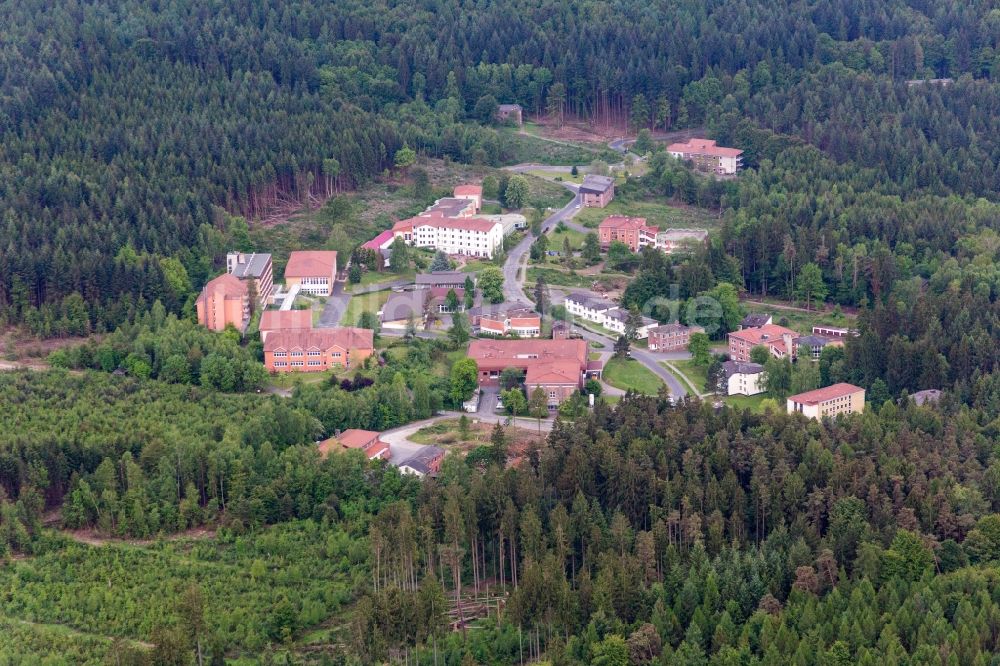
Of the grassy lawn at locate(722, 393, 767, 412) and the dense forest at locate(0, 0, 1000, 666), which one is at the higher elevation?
the dense forest at locate(0, 0, 1000, 666)

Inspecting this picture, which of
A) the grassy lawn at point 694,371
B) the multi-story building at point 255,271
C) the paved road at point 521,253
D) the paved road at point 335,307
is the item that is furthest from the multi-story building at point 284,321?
the grassy lawn at point 694,371

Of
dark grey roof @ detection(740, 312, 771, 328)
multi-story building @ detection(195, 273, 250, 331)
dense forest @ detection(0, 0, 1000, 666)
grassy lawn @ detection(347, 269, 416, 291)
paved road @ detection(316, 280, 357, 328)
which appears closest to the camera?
dense forest @ detection(0, 0, 1000, 666)

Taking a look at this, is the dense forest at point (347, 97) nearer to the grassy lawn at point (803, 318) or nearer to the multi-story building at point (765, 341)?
the grassy lawn at point (803, 318)

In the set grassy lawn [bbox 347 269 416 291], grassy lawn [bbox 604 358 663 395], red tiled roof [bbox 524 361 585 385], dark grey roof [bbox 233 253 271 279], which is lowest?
grassy lawn [bbox 604 358 663 395]

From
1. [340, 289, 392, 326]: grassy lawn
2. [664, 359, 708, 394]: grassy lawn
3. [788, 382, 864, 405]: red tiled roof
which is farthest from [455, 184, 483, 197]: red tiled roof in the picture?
[788, 382, 864, 405]: red tiled roof

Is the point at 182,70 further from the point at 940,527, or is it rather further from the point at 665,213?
the point at 940,527

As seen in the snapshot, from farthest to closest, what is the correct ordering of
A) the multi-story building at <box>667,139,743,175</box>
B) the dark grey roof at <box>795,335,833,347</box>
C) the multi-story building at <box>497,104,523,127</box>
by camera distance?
→ 1. the multi-story building at <box>497,104,523,127</box>
2. the multi-story building at <box>667,139,743,175</box>
3. the dark grey roof at <box>795,335,833,347</box>

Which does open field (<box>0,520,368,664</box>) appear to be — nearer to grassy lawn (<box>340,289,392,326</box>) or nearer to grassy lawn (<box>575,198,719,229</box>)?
grassy lawn (<box>340,289,392,326</box>)
